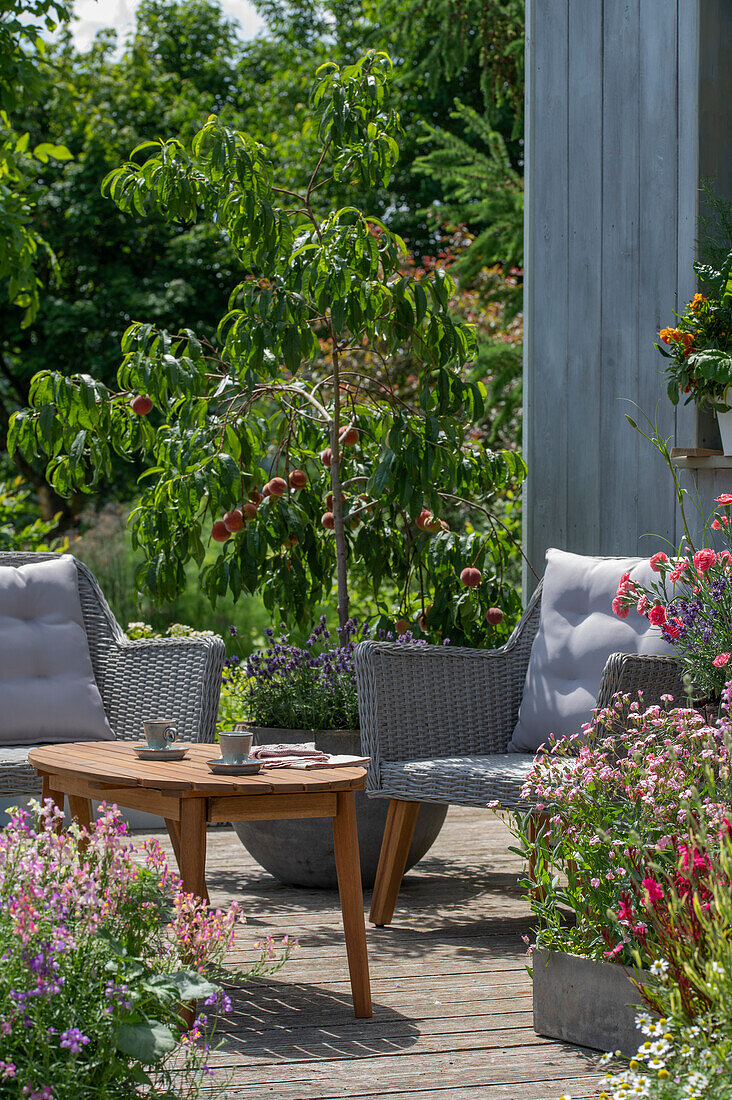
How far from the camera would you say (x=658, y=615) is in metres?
2.52

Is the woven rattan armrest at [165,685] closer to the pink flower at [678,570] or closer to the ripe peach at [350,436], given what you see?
the ripe peach at [350,436]

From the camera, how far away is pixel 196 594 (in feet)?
29.6

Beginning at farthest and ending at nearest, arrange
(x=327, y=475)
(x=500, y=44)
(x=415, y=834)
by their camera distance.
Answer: (x=500, y=44)
(x=327, y=475)
(x=415, y=834)

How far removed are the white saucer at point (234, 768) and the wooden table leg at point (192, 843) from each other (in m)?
0.10

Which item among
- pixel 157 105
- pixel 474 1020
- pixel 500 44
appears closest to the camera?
pixel 474 1020

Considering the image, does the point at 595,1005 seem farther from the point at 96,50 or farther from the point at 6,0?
the point at 96,50

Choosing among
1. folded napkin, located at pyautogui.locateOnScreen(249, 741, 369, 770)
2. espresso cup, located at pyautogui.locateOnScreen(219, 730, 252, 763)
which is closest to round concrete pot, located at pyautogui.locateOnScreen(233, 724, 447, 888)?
folded napkin, located at pyautogui.locateOnScreen(249, 741, 369, 770)

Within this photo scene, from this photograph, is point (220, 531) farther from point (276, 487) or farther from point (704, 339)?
point (704, 339)

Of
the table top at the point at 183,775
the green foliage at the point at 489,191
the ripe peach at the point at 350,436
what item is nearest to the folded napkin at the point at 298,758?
the table top at the point at 183,775

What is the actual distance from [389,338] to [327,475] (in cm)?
61

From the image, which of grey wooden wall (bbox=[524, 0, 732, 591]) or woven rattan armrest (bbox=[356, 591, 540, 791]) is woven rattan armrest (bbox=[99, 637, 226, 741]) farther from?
grey wooden wall (bbox=[524, 0, 732, 591])

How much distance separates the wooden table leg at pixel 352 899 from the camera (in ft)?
7.50

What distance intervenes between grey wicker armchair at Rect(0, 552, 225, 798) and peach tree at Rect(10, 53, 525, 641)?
0.21 metres

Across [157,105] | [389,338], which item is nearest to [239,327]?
[389,338]
